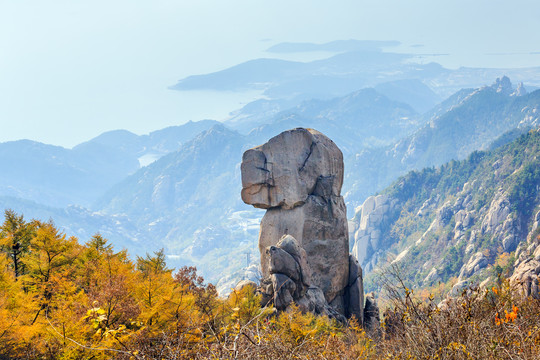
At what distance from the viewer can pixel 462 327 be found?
1241 cm

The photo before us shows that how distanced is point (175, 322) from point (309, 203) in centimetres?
2229

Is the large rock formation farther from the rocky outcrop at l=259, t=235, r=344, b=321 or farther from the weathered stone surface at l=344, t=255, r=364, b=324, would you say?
the rocky outcrop at l=259, t=235, r=344, b=321

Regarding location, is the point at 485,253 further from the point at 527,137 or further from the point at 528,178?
the point at 527,137

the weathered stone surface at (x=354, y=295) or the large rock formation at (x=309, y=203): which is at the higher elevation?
the large rock formation at (x=309, y=203)

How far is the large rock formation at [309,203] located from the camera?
40.8m

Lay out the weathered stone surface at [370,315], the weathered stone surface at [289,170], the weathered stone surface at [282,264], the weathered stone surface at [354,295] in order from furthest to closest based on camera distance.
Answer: the weathered stone surface at [289,170], the weathered stone surface at [370,315], the weathered stone surface at [354,295], the weathered stone surface at [282,264]

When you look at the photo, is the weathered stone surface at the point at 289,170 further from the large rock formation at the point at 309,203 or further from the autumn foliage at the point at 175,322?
the autumn foliage at the point at 175,322

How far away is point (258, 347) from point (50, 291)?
17.4m

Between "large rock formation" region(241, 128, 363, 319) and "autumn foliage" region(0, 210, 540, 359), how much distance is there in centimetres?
851

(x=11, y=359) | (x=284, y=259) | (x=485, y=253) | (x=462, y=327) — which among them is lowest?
(x=485, y=253)

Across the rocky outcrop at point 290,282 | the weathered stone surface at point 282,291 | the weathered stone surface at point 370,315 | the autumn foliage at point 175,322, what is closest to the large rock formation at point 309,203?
the weathered stone surface at point 370,315

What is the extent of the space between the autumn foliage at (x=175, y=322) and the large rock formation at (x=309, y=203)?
8506 mm

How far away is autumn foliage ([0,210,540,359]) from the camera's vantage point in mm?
12094

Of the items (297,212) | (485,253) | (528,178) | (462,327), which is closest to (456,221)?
(528,178)
